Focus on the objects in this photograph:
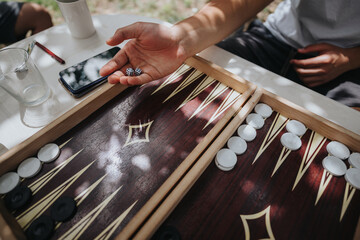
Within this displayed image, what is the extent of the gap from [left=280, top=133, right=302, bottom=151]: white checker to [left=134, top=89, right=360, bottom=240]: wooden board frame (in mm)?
94

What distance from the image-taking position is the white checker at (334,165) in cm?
85

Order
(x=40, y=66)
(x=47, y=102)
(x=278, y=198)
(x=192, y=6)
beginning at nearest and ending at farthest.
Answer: (x=278, y=198), (x=47, y=102), (x=40, y=66), (x=192, y=6)

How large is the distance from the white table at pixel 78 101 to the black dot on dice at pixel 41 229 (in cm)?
36

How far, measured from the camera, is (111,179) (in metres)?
0.85

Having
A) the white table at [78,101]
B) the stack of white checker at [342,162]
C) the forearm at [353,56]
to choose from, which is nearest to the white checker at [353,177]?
the stack of white checker at [342,162]

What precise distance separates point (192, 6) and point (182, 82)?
2.71 m

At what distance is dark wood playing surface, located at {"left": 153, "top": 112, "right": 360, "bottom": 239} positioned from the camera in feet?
2.44

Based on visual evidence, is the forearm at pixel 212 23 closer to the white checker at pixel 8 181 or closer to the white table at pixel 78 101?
the white table at pixel 78 101

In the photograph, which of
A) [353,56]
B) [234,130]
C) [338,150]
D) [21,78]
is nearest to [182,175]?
[234,130]

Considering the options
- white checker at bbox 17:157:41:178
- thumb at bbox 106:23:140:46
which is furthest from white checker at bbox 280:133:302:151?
white checker at bbox 17:157:41:178

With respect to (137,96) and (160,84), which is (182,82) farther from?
(137,96)

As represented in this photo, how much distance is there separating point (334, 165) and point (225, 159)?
42 centimetres

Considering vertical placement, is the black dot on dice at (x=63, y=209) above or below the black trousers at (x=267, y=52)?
below

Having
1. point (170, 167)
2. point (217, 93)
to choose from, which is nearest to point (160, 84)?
point (217, 93)
